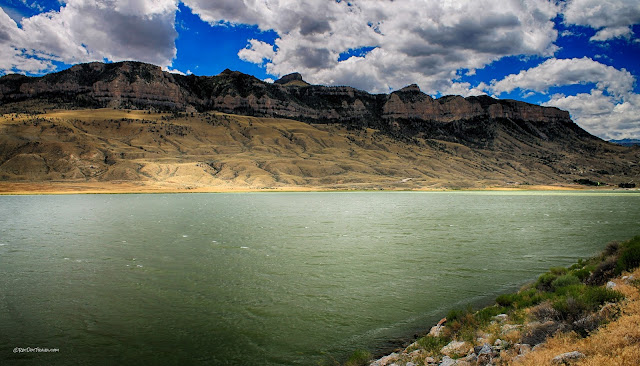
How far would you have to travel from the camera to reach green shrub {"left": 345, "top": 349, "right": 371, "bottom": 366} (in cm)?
1115

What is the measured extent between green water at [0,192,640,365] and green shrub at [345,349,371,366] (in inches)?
24.1

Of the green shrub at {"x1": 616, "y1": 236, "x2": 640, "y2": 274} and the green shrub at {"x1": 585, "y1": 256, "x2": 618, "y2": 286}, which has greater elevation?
the green shrub at {"x1": 616, "y1": 236, "x2": 640, "y2": 274}

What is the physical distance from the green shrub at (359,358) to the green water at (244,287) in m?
0.61

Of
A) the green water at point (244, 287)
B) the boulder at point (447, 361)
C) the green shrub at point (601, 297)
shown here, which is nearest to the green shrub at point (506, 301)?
the green water at point (244, 287)


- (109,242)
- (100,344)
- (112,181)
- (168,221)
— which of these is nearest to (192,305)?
(100,344)

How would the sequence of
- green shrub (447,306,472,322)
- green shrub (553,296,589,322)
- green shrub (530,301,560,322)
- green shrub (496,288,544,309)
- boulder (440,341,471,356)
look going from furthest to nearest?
green shrub (496,288,544,309), green shrub (447,306,472,322), green shrub (530,301,560,322), boulder (440,341,471,356), green shrub (553,296,589,322)

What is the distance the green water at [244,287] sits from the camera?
12.6 meters

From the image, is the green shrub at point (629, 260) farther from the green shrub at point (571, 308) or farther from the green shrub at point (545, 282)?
the green shrub at point (571, 308)

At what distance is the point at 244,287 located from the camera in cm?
1902

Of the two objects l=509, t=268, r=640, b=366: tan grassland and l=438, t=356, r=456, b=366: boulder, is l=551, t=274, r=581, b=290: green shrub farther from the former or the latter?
l=438, t=356, r=456, b=366: boulder

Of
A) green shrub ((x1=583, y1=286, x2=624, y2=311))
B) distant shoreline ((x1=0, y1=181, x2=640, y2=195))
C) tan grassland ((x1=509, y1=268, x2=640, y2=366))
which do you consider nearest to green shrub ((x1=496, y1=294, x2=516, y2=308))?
green shrub ((x1=583, y1=286, x2=624, y2=311))

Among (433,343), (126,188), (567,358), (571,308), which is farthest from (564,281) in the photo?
(126,188)

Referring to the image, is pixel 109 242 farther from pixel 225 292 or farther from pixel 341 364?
pixel 341 364

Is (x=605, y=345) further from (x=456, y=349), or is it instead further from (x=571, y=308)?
(x=456, y=349)
